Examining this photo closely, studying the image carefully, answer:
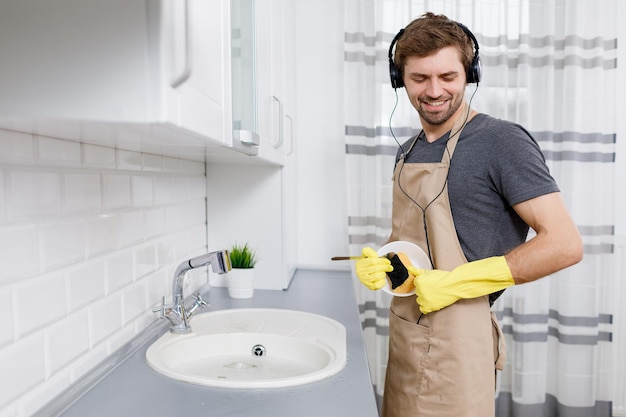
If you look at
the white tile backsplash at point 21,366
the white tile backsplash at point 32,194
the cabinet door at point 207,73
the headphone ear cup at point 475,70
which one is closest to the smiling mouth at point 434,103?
the headphone ear cup at point 475,70

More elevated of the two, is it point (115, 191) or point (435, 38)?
point (435, 38)

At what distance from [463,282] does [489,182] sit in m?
0.26

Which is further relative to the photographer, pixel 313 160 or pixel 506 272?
pixel 313 160

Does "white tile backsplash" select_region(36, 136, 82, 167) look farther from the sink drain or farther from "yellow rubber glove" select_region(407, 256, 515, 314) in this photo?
"yellow rubber glove" select_region(407, 256, 515, 314)

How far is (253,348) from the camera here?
4.45 ft

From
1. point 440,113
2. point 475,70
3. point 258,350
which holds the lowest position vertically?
point 258,350

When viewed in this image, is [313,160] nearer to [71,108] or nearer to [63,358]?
[63,358]

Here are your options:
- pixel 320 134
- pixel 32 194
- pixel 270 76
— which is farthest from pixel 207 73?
pixel 320 134

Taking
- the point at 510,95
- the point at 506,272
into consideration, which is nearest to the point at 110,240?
the point at 506,272

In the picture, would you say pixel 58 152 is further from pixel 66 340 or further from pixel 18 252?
pixel 66 340

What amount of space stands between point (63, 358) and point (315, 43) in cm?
176

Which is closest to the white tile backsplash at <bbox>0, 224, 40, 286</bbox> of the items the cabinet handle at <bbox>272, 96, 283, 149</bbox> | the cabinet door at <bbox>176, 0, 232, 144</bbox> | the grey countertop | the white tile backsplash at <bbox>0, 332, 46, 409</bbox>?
the white tile backsplash at <bbox>0, 332, 46, 409</bbox>

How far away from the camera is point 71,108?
0.57 meters

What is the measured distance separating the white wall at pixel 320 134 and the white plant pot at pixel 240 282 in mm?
610
